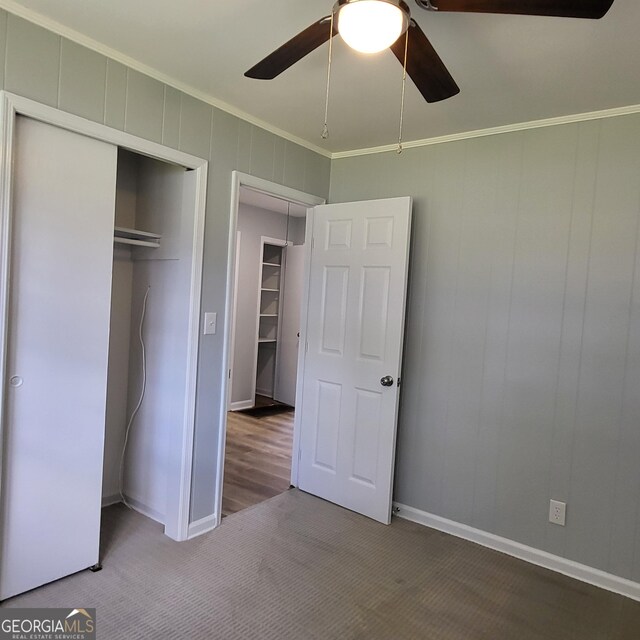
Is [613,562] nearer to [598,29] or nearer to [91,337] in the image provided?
[598,29]

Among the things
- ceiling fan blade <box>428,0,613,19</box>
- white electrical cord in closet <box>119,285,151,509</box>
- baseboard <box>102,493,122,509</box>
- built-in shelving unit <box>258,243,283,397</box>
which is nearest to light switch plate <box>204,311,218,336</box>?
white electrical cord in closet <box>119,285,151,509</box>

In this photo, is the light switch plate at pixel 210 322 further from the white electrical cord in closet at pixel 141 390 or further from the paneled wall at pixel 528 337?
the paneled wall at pixel 528 337

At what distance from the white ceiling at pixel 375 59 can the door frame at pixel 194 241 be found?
0.36m

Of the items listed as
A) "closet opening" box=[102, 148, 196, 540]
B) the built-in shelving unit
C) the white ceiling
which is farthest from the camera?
the built-in shelving unit

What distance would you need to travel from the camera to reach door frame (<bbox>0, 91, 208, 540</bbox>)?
6.07 ft

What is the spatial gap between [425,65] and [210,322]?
1.72 meters

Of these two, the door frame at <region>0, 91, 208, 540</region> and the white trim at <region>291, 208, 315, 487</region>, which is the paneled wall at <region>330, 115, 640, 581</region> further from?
the door frame at <region>0, 91, 208, 540</region>

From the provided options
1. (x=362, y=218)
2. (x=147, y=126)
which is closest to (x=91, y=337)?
(x=147, y=126)

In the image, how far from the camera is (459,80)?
2.16 meters

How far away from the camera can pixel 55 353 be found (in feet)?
6.88

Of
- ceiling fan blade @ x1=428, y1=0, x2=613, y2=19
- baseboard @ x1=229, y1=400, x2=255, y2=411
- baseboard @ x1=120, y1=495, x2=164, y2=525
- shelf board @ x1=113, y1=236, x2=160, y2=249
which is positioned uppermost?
ceiling fan blade @ x1=428, y1=0, x2=613, y2=19

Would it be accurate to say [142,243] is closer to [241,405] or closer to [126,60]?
[126,60]

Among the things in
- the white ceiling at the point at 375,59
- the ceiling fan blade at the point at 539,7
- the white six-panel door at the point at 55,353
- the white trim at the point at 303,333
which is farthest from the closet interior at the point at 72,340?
the ceiling fan blade at the point at 539,7

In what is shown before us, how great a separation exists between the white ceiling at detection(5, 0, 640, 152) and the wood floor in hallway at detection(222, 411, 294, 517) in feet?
8.03
